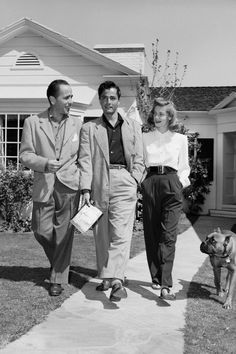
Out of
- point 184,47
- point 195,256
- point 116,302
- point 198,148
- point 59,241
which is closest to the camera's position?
point 116,302

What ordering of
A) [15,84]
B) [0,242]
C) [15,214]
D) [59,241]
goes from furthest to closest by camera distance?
1. [15,84]
2. [15,214]
3. [0,242]
4. [59,241]

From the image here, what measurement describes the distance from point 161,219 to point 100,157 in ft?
2.98

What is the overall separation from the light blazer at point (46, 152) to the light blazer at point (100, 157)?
0.47ft

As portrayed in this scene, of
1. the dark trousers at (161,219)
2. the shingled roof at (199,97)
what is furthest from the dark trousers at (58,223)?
the shingled roof at (199,97)

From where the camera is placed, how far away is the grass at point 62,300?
3.88 m

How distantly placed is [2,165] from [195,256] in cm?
575

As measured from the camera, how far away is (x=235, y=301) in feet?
16.7

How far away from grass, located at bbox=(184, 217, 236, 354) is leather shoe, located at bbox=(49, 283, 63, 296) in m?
1.32

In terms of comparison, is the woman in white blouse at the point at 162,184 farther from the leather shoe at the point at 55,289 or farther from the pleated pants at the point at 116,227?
the leather shoe at the point at 55,289

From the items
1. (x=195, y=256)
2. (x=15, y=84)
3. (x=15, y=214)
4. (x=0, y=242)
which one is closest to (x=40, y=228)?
(x=195, y=256)

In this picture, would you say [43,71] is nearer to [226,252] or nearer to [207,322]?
[226,252]

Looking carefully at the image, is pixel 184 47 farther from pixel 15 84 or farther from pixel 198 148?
pixel 15 84

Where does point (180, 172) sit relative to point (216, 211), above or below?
above

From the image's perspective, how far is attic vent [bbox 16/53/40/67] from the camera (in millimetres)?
13219
